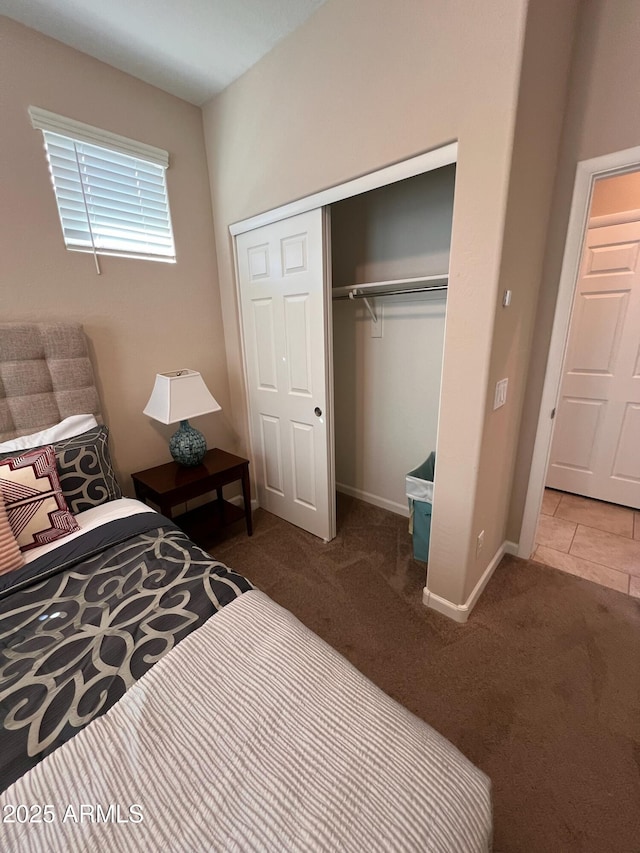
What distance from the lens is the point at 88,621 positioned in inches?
39.9

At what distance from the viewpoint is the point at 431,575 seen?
1794 millimetres

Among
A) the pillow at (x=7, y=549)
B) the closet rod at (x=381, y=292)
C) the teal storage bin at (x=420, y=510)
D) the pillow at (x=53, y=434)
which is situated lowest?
the teal storage bin at (x=420, y=510)

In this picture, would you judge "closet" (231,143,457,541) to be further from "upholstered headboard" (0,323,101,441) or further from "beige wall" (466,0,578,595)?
"upholstered headboard" (0,323,101,441)

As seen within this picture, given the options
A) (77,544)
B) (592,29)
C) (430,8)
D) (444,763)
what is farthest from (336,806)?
(592,29)

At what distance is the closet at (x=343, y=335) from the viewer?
6.59 ft

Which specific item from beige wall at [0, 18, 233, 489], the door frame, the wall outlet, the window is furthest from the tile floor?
the window

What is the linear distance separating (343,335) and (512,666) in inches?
86.5

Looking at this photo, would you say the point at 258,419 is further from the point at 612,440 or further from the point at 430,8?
the point at 612,440

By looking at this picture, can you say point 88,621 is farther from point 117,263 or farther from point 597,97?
point 597,97

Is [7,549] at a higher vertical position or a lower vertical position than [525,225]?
lower

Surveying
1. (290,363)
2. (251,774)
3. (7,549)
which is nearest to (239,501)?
(290,363)

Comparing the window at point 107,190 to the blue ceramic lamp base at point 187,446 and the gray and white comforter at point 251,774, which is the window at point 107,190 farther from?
the gray and white comforter at point 251,774

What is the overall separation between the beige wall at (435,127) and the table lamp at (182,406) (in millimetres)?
1138

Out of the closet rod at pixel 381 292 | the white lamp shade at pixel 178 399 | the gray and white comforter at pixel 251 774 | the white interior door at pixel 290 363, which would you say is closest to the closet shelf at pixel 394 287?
the closet rod at pixel 381 292
